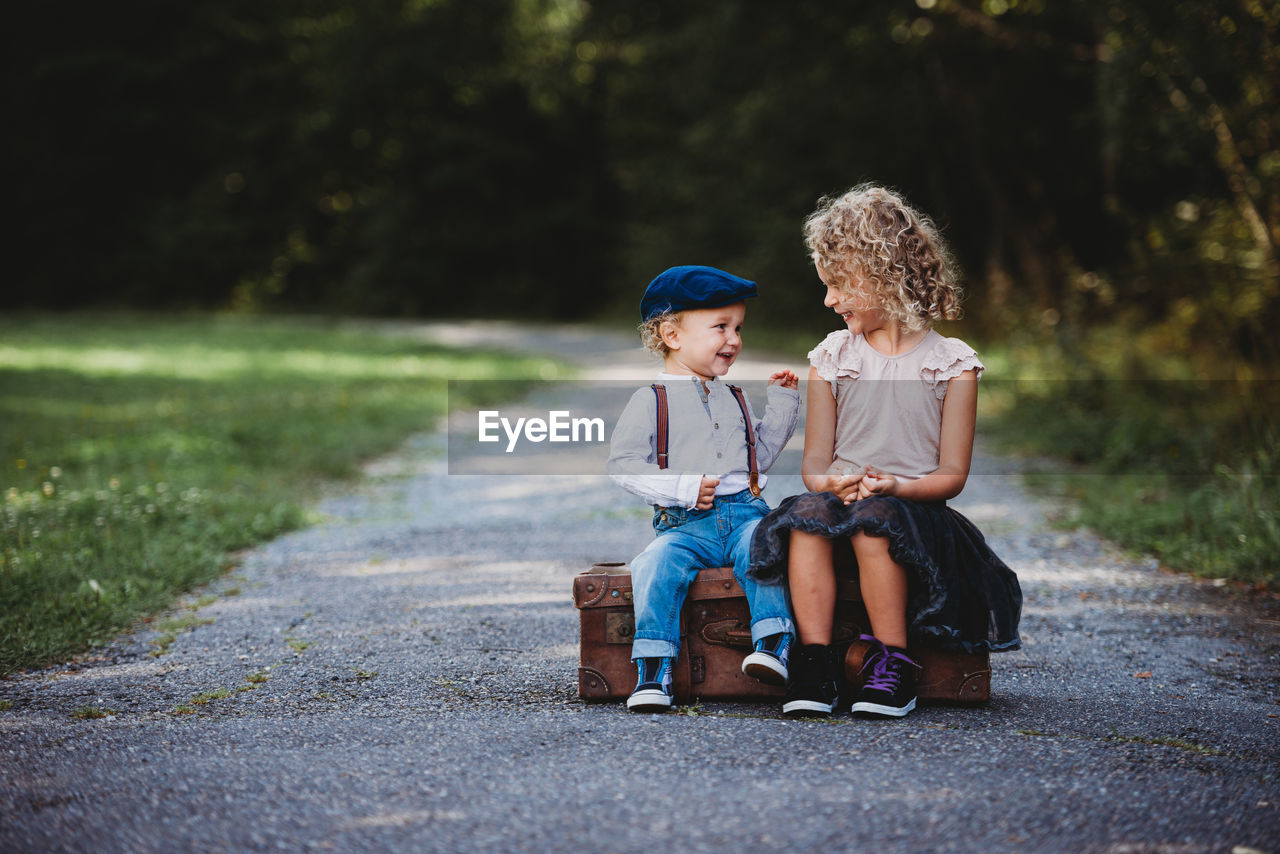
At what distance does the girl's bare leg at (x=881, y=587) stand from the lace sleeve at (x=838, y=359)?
20.7 inches

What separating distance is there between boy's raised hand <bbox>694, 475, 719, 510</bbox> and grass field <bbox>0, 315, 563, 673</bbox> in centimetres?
240

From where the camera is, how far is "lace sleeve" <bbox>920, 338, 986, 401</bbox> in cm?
342

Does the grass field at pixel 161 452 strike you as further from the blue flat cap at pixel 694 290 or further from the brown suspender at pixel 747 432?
the blue flat cap at pixel 694 290

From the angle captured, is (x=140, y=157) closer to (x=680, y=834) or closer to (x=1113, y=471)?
(x=1113, y=471)

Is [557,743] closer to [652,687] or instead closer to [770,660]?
[652,687]

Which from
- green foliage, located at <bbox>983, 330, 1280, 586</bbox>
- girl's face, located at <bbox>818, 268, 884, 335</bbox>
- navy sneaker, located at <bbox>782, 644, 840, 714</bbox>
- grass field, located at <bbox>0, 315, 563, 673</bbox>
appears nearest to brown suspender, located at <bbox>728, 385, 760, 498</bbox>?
girl's face, located at <bbox>818, 268, 884, 335</bbox>

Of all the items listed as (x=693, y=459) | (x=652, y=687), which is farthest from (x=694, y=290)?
(x=652, y=687)

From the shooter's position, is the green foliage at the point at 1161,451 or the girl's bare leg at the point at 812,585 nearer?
the girl's bare leg at the point at 812,585

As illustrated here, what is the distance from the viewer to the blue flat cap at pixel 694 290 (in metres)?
3.50

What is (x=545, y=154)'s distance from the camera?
36625 millimetres

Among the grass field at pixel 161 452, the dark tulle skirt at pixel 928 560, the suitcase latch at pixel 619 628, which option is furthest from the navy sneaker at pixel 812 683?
the grass field at pixel 161 452

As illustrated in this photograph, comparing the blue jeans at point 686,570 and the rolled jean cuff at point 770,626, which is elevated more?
the blue jeans at point 686,570

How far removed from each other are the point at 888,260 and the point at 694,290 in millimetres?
581

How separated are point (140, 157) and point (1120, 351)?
36.8 metres
